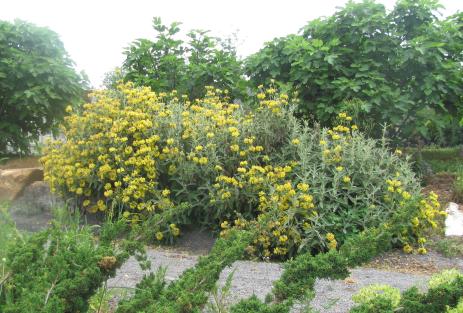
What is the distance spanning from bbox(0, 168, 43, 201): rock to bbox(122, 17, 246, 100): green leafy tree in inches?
92.7

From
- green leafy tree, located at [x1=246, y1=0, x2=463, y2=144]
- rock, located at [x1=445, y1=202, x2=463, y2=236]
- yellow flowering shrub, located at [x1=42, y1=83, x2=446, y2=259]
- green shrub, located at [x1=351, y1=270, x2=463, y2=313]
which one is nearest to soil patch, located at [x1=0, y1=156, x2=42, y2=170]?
yellow flowering shrub, located at [x1=42, y1=83, x2=446, y2=259]

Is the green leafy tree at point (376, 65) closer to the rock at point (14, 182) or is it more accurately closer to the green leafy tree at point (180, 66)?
the green leafy tree at point (180, 66)

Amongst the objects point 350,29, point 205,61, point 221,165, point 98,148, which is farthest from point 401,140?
point 98,148

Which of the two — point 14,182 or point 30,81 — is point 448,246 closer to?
point 14,182

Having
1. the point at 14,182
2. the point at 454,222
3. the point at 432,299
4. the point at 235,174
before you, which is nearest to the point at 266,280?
the point at 432,299

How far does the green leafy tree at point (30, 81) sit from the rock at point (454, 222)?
6.26 meters

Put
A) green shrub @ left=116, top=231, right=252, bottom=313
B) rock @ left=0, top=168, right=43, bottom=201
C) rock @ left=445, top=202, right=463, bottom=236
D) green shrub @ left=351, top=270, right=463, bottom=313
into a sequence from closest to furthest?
green shrub @ left=116, top=231, right=252, bottom=313, green shrub @ left=351, top=270, right=463, bottom=313, rock @ left=445, top=202, right=463, bottom=236, rock @ left=0, top=168, right=43, bottom=201

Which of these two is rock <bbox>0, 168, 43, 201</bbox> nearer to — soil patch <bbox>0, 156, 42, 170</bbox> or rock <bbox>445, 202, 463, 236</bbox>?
soil patch <bbox>0, 156, 42, 170</bbox>

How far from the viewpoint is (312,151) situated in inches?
258

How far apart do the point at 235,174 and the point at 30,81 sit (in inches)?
200

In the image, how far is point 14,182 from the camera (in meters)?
8.19

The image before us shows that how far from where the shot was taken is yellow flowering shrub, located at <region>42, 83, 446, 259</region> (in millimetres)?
5797

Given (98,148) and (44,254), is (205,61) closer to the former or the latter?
(98,148)

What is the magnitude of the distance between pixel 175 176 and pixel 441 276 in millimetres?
3987
